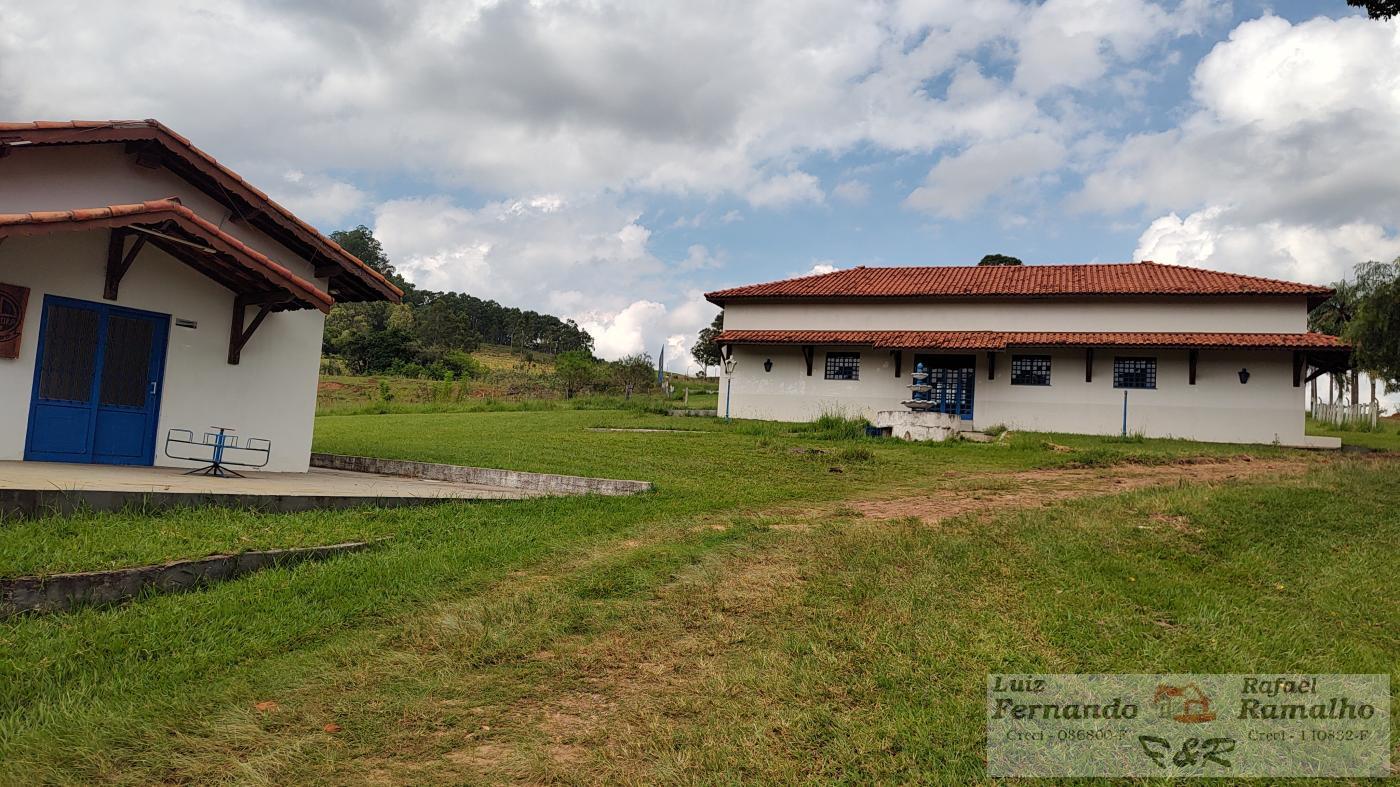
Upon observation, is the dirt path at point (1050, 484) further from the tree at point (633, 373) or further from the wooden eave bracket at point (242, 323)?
the tree at point (633, 373)

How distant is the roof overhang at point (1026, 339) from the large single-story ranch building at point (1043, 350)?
6cm

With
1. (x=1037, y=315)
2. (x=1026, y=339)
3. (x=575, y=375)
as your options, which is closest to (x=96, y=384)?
(x=1026, y=339)

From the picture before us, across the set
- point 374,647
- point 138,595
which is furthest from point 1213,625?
point 138,595

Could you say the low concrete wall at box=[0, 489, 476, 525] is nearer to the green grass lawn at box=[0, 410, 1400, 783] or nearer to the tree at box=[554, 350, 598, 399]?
the green grass lawn at box=[0, 410, 1400, 783]

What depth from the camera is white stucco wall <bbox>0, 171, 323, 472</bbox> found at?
28.1ft

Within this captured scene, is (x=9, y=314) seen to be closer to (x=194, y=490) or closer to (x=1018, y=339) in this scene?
(x=194, y=490)

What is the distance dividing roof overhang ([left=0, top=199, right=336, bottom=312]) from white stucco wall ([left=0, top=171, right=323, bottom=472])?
36 cm

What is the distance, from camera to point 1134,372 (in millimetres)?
22562

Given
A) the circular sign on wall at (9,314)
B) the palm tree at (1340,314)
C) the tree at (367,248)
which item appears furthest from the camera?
the tree at (367,248)

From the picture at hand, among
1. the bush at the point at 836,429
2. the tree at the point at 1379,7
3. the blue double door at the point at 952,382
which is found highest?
the tree at the point at 1379,7

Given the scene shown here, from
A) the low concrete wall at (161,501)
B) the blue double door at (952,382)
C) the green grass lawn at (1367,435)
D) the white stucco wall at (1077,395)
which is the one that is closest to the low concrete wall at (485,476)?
the low concrete wall at (161,501)

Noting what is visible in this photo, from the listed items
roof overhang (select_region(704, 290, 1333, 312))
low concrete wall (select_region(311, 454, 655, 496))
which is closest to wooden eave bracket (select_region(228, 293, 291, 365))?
low concrete wall (select_region(311, 454, 655, 496))

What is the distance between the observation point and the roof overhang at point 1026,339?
20.9 meters

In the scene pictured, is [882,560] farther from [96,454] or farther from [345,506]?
[96,454]
